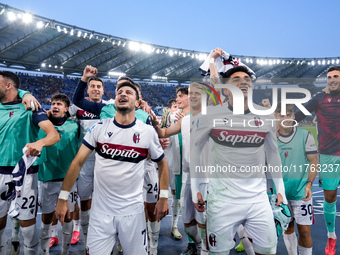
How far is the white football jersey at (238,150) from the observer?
246cm

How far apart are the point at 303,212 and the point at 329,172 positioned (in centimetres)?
137

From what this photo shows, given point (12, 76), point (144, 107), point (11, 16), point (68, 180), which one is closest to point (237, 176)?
point (68, 180)

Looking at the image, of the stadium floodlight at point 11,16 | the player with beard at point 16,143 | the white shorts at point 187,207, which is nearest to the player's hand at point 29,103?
the player with beard at point 16,143

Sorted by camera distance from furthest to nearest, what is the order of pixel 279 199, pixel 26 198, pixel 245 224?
pixel 26 198, pixel 279 199, pixel 245 224

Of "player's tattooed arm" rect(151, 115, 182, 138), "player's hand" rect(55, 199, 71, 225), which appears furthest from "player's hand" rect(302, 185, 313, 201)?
"player's hand" rect(55, 199, 71, 225)

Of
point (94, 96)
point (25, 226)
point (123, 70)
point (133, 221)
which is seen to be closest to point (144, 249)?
point (133, 221)

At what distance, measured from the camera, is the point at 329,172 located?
13.6 feet

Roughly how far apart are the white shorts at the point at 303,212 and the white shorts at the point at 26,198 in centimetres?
333

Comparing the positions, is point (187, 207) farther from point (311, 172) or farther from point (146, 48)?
point (146, 48)

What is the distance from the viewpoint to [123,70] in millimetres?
31203

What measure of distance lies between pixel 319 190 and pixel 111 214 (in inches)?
316

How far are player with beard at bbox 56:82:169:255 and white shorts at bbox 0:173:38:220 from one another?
3.47 ft

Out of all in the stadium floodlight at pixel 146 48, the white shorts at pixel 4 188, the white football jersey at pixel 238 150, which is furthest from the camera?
the stadium floodlight at pixel 146 48

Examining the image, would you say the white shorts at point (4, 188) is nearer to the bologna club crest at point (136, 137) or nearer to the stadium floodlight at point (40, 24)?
the bologna club crest at point (136, 137)
